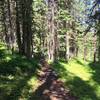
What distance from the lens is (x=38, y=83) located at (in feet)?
61.9

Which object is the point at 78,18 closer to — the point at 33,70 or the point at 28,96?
the point at 33,70

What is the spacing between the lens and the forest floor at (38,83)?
637 inches

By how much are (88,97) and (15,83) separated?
442cm

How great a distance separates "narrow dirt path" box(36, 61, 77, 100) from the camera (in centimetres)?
1628

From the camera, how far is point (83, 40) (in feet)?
193

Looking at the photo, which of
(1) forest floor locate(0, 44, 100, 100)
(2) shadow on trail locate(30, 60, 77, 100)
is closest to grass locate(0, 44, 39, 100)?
(1) forest floor locate(0, 44, 100, 100)

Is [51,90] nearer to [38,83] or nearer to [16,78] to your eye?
[38,83]

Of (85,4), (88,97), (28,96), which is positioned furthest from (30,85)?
(85,4)

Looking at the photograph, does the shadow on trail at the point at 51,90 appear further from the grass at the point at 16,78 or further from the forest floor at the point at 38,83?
the grass at the point at 16,78

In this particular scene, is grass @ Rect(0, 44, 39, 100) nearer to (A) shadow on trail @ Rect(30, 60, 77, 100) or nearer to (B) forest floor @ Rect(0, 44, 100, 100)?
(B) forest floor @ Rect(0, 44, 100, 100)

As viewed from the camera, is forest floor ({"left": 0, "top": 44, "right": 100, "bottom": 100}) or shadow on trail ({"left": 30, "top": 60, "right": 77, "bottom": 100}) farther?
forest floor ({"left": 0, "top": 44, "right": 100, "bottom": 100})

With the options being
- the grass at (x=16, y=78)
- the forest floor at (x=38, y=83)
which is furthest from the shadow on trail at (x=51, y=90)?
the grass at (x=16, y=78)

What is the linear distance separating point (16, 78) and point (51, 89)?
2.72 metres

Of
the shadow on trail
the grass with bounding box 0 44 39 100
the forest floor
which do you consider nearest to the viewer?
the grass with bounding box 0 44 39 100
